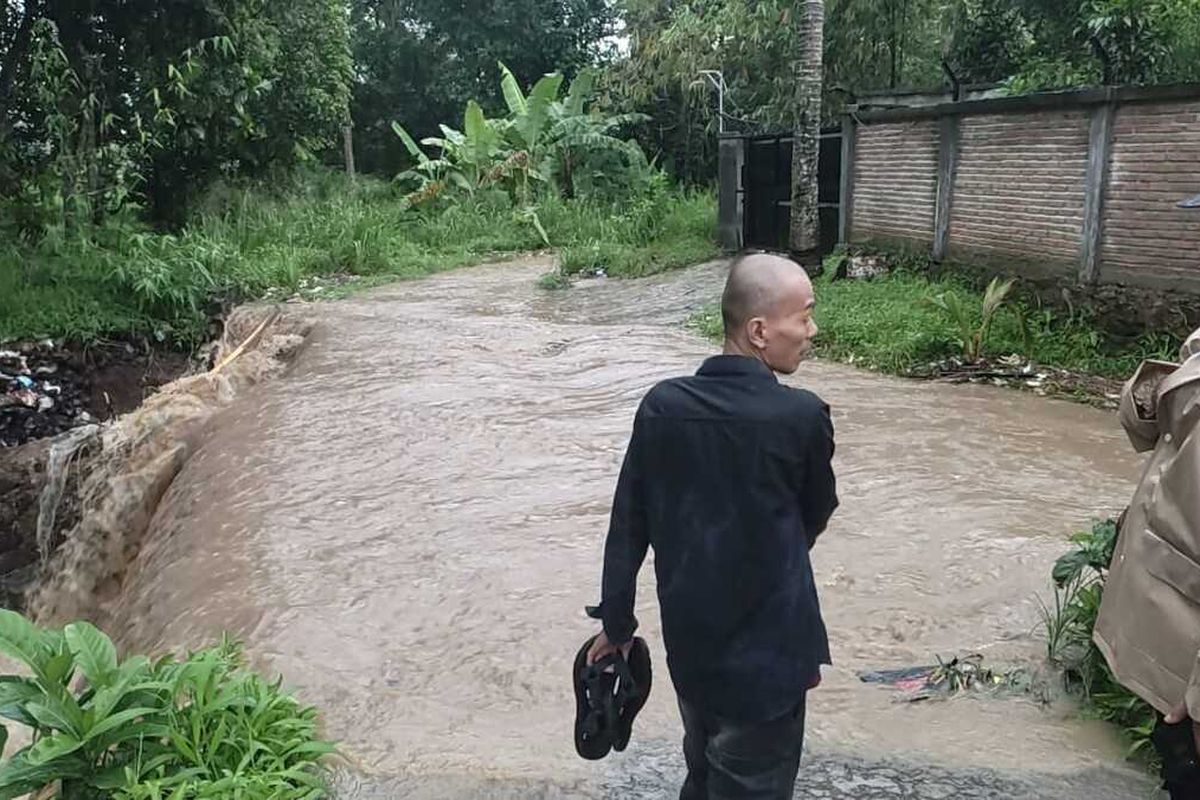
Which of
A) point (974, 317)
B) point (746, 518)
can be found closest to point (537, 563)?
point (746, 518)

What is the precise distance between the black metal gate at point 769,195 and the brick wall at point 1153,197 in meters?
4.53

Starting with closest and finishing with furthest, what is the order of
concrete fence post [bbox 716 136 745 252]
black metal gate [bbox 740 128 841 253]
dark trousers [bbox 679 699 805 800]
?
dark trousers [bbox 679 699 805 800] → black metal gate [bbox 740 128 841 253] → concrete fence post [bbox 716 136 745 252]

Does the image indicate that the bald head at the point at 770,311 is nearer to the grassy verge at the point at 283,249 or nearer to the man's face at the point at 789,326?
the man's face at the point at 789,326

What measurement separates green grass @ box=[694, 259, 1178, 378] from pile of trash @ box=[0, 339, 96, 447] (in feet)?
21.7

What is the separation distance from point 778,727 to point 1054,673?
189cm

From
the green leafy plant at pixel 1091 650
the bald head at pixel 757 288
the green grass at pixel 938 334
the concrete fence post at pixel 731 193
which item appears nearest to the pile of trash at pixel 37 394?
the green grass at pixel 938 334

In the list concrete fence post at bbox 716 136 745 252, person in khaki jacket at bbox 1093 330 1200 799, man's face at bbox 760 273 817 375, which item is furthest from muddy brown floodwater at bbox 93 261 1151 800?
concrete fence post at bbox 716 136 745 252

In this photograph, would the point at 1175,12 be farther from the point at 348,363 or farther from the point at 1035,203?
the point at 348,363

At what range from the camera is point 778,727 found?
2.31 m

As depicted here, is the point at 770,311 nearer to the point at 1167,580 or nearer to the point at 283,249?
the point at 1167,580

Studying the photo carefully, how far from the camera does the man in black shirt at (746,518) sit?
223cm

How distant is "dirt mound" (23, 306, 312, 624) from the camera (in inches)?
293

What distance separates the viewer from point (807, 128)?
11469 mm

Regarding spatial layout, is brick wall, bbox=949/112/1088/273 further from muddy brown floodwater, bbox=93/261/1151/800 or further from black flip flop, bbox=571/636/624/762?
black flip flop, bbox=571/636/624/762
